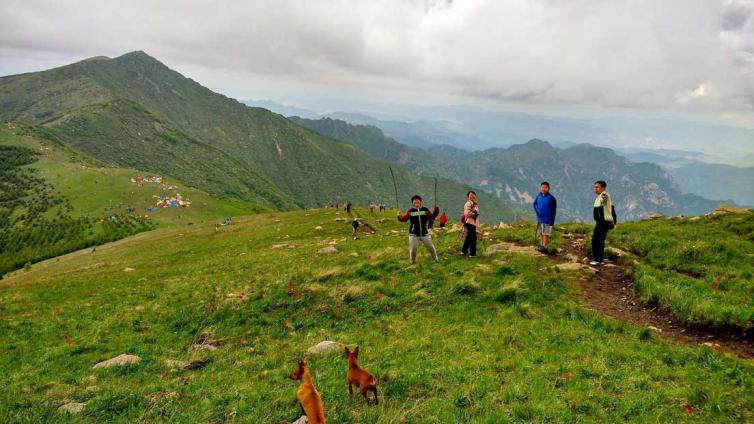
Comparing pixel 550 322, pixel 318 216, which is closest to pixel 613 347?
pixel 550 322

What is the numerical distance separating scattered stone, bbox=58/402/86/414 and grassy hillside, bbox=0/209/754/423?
31 cm

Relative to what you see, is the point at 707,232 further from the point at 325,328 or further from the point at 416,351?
the point at 325,328

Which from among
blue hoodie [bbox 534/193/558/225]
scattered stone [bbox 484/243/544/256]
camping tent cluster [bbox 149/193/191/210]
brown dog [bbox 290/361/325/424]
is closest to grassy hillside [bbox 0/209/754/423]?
scattered stone [bbox 484/243/544/256]

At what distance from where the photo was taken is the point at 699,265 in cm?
1809

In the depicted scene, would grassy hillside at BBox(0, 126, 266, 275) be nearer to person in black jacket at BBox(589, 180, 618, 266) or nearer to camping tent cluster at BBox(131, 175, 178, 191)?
camping tent cluster at BBox(131, 175, 178, 191)

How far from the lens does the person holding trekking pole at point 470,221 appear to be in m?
21.6

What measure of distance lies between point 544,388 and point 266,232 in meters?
47.5

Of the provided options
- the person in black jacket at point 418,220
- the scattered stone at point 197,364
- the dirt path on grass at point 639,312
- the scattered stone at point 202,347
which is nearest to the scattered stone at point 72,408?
the scattered stone at point 197,364

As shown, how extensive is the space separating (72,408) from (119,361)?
13.1ft

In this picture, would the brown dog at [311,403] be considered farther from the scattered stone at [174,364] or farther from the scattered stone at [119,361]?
the scattered stone at [119,361]

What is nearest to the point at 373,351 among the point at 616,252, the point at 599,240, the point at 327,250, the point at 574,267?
the point at 574,267

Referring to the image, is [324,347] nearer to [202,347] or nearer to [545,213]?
[202,347]

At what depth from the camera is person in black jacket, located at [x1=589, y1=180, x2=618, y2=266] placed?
19.3 m

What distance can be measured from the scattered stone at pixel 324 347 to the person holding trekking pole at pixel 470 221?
421 inches
